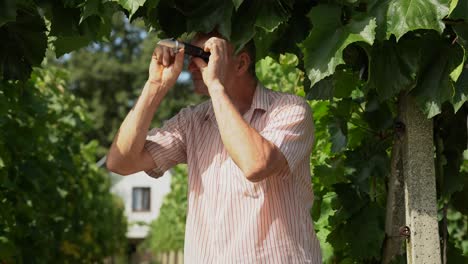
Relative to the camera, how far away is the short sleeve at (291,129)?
3.09 metres

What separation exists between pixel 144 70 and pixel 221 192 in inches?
1758

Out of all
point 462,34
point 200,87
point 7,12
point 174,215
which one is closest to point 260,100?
point 200,87

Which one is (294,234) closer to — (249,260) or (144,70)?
(249,260)

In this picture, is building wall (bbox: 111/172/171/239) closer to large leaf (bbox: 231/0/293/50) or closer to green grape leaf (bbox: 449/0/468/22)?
large leaf (bbox: 231/0/293/50)

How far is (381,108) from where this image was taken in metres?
3.97

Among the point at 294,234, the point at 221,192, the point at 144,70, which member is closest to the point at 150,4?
the point at 221,192

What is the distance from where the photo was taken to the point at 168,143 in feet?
11.2

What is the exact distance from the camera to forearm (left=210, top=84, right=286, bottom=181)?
2.94m

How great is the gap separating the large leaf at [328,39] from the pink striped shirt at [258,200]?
0.29 meters

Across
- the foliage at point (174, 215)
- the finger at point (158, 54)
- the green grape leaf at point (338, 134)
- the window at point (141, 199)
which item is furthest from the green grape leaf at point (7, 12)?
the window at point (141, 199)

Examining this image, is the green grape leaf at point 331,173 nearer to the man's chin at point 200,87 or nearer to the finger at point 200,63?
the man's chin at point 200,87

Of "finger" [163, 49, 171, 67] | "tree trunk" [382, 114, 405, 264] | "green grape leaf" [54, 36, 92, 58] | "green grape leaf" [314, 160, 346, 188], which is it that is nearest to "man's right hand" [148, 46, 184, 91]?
"finger" [163, 49, 171, 67]

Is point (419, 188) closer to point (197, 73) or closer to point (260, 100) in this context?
point (260, 100)

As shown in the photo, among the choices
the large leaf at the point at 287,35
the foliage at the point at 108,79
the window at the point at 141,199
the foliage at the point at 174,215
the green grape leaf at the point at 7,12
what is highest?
the foliage at the point at 108,79
